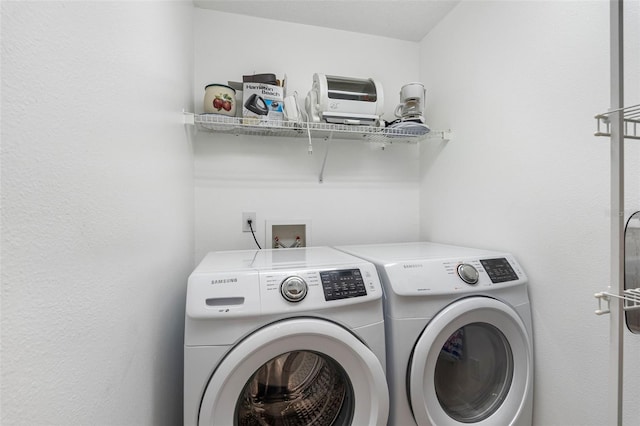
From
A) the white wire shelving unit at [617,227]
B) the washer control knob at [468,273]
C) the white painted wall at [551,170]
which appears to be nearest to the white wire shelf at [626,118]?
the white wire shelving unit at [617,227]

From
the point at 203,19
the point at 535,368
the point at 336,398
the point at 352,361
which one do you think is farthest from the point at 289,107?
the point at 535,368

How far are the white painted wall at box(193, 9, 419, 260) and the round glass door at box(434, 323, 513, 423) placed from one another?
32.6 inches

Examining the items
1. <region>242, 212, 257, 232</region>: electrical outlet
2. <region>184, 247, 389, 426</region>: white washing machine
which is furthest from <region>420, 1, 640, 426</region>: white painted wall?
<region>242, 212, 257, 232</region>: electrical outlet

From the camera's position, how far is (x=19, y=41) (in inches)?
13.1

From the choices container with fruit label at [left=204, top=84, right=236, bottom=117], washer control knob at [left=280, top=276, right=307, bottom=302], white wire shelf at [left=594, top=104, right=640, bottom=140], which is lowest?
washer control knob at [left=280, top=276, right=307, bottom=302]

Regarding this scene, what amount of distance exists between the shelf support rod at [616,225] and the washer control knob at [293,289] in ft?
2.67

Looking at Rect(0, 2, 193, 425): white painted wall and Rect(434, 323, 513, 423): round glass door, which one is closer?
Rect(0, 2, 193, 425): white painted wall

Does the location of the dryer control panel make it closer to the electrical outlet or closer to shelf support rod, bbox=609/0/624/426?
shelf support rod, bbox=609/0/624/426

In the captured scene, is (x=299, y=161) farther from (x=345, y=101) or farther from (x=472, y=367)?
(x=472, y=367)

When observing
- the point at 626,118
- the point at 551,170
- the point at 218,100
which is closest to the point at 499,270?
the point at 551,170

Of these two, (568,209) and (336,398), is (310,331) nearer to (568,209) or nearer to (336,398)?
(336,398)

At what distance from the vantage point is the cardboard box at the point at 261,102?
4.67 feet


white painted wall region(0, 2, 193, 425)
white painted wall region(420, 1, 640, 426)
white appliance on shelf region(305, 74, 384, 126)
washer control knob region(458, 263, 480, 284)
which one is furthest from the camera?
white appliance on shelf region(305, 74, 384, 126)

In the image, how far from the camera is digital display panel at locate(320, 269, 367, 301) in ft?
3.12
